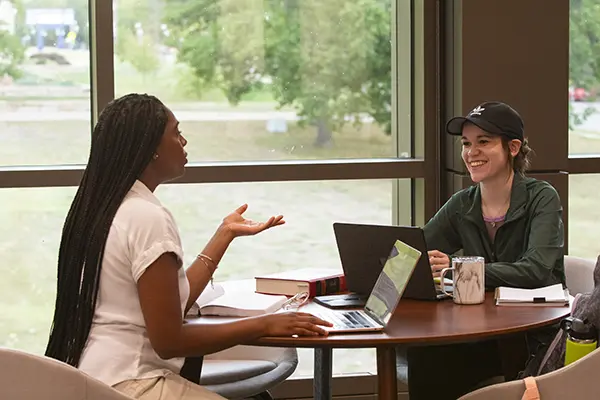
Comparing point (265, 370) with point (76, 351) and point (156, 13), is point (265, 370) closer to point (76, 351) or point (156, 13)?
point (76, 351)

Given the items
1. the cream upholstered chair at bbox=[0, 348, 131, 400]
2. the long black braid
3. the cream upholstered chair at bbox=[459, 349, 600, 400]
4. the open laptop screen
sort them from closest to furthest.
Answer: the cream upholstered chair at bbox=[0, 348, 131, 400]
the cream upholstered chair at bbox=[459, 349, 600, 400]
the long black braid
the open laptop screen

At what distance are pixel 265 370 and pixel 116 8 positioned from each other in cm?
178

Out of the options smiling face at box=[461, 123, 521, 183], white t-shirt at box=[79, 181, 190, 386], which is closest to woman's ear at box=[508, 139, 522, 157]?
smiling face at box=[461, 123, 521, 183]

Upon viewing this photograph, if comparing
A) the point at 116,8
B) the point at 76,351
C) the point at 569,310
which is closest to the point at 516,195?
the point at 569,310

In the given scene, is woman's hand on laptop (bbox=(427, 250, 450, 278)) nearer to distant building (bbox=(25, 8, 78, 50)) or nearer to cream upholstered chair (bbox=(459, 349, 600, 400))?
cream upholstered chair (bbox=(459, 349, 600, 400))

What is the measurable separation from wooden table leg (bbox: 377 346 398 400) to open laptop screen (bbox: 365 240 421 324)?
0.10 m

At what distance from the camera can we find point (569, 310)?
290 centimetres

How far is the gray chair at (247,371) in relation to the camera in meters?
3.28

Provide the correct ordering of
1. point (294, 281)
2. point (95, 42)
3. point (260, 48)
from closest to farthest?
1. point (294, 281)
2. point (95, 42)
3. point (260, 48)

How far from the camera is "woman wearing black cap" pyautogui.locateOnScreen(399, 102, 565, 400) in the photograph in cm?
321

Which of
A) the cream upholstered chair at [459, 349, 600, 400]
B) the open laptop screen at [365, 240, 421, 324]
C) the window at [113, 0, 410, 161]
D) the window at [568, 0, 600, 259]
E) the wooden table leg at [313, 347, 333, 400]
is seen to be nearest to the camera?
the cream upholstered chair at [459, 349, 600, 400]

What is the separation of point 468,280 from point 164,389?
1011 mm

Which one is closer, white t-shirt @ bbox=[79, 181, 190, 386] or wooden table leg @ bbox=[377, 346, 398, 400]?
white t-shirt @ bbox=[79, 181, 190, 386]

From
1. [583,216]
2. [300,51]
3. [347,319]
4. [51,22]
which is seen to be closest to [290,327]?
[347,319]
